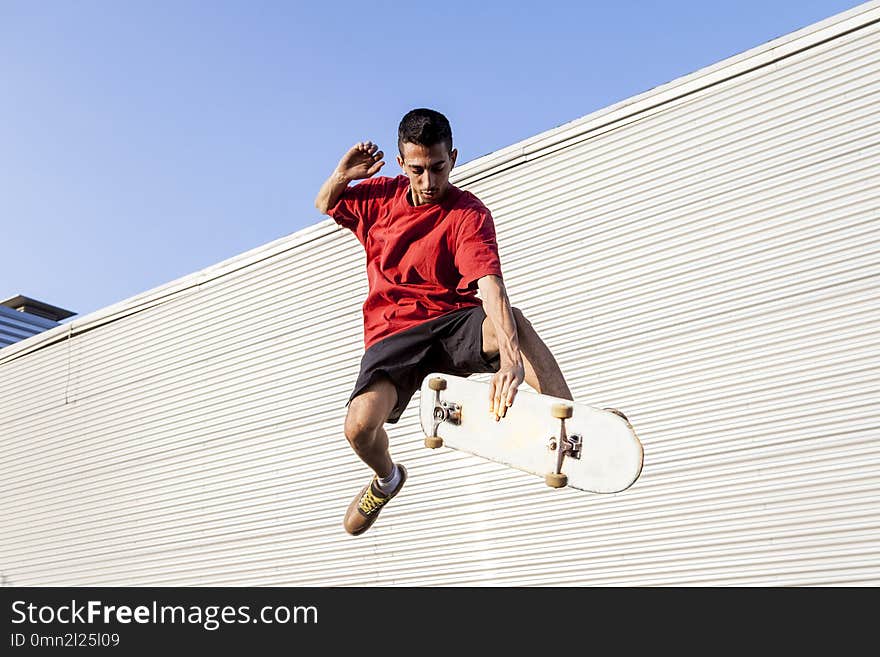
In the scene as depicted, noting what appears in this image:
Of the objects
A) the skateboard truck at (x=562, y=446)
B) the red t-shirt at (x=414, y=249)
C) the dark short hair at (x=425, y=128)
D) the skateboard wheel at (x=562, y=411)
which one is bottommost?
the skateboard truck at (x=562, y=446)

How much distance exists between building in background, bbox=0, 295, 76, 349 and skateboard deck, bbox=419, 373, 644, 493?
937 inches

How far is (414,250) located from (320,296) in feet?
24.3

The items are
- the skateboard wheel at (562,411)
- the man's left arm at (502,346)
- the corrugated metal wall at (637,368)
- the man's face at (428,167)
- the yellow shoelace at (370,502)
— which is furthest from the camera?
the corrugated metal wall at (637,368)

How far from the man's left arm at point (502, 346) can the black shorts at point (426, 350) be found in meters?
0.25

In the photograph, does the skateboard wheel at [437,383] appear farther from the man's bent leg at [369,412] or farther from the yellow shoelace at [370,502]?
the yellow shoelace at [370,502]

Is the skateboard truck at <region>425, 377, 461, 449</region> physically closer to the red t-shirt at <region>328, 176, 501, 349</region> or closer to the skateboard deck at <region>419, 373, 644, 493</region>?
the skateboard deck at <region>419, 373, 644, 493</region>

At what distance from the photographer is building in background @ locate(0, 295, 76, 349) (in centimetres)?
2586

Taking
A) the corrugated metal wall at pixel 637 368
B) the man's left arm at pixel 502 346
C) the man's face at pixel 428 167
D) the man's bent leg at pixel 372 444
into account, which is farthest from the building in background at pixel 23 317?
the man's left arm at pixel 502 346

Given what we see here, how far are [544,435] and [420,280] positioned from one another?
94 centimetres

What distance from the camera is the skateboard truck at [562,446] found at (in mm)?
3988

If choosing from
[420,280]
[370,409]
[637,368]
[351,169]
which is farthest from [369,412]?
[637,368]

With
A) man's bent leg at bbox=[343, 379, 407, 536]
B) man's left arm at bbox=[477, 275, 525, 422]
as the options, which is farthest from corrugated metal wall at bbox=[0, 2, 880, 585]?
man's left arm at bbox=[477, 275, 525, 422]
